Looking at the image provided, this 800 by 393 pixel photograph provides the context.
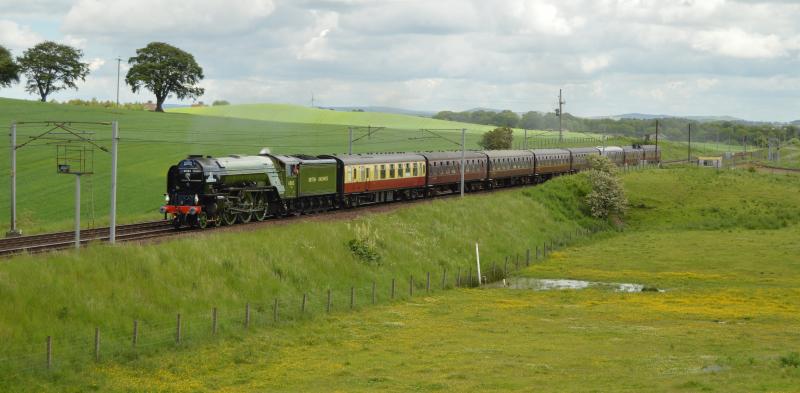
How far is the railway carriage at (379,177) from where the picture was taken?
68375mm

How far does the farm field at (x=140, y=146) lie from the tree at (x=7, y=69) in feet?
28.6

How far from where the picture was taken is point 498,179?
9675cm

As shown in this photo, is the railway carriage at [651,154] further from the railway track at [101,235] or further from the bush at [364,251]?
the bush at [364,251]

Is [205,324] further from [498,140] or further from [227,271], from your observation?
[498,140]

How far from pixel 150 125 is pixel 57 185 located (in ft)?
181

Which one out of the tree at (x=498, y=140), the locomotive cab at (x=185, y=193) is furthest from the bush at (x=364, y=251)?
the tree at (x=498, y=140)

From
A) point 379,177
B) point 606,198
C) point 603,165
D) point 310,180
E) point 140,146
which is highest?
point 140,146

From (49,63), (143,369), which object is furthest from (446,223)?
(49,63)

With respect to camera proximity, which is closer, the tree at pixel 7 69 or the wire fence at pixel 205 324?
the wire fence at pixel 205 324

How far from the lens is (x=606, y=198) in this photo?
9525 cm

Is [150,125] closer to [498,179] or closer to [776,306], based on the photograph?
[498,179]

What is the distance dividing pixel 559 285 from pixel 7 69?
410 feet

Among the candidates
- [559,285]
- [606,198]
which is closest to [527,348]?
[559,285]

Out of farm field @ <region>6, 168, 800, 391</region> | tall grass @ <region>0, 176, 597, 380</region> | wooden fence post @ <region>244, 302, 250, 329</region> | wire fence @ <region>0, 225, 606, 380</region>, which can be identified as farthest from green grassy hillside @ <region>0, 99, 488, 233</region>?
wooden fence post @ <region>244, 302, 250, 329</region>
